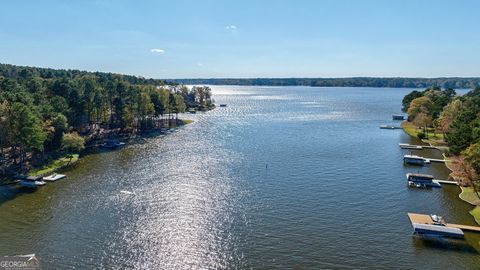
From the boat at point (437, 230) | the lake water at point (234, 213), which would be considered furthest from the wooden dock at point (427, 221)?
the boat at point (437, 230)

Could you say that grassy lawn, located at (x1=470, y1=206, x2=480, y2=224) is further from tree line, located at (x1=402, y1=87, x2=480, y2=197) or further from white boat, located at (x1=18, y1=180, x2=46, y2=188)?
white boat, located at (x1=18, y1=180, x2=46, y2=188)

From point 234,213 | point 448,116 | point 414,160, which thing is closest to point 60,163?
point 234,213

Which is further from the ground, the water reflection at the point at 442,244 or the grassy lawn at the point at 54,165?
the water reflection at the point at 442,244

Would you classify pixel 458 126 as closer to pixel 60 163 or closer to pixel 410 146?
pixel 410 146

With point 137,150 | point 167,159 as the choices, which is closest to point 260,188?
point 167,159

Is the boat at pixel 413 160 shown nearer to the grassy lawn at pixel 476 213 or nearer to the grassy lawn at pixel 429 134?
the grassy lawn at pixel 429 134

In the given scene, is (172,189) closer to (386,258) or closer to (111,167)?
(111,167)

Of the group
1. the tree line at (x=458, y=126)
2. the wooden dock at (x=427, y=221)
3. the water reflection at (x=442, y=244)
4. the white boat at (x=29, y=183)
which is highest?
the tree line at (x=458, y=126)
